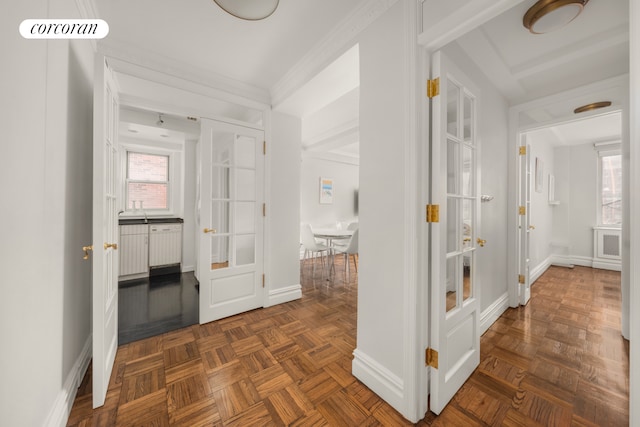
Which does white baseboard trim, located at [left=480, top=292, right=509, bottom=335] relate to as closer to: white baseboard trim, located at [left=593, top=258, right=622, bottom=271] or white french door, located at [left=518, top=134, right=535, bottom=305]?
white french door, located at [left=518, top=134, right=535, bottom=305]

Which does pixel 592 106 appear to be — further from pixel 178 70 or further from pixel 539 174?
pixel 178 70

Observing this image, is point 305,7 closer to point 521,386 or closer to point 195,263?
point 521,386

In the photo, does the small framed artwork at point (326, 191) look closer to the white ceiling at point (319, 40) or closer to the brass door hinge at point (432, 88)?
the white ceiling at point (319, 40)

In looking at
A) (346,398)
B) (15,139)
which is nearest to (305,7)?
(15,139)

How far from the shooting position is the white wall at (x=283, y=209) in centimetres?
283

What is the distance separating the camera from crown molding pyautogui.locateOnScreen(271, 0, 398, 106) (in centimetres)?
160

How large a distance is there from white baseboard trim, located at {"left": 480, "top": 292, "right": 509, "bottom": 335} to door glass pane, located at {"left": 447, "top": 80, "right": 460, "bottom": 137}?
185 centimetres

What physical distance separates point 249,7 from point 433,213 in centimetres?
163

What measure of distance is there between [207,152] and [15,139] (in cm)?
159

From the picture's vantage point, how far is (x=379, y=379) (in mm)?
1505

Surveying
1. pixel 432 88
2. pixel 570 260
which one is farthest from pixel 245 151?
pixel 570 260

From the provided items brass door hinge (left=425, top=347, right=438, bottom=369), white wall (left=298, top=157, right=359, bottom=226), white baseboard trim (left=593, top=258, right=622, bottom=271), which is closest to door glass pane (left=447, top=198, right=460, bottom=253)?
brass door hinge (left=425, top=347, right=438, bottom=369)

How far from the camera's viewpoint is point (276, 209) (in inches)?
112

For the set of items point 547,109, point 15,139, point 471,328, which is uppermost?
point 547,109
